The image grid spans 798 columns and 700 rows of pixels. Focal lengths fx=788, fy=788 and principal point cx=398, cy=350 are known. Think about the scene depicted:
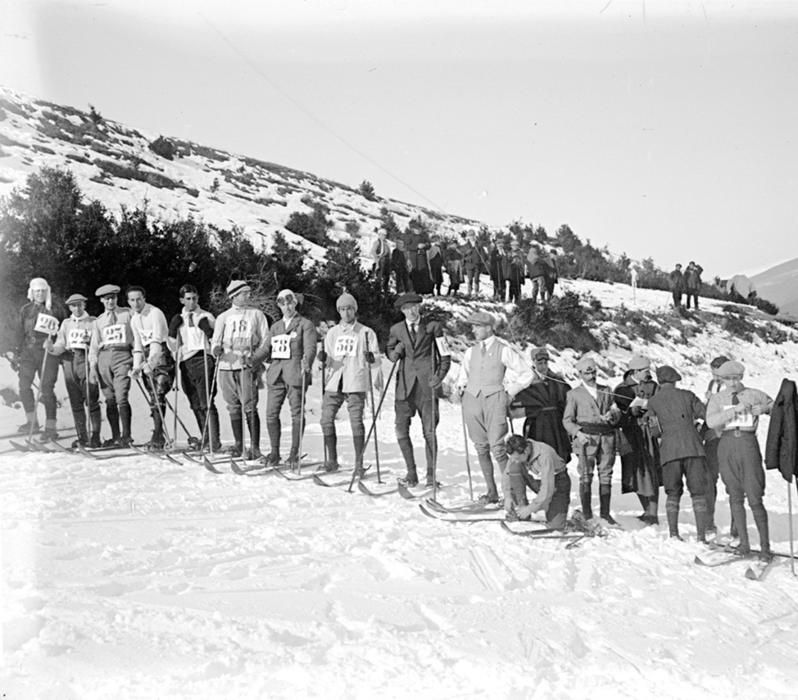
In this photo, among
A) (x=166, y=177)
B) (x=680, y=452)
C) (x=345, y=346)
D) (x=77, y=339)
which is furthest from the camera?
(x=166, y=177)

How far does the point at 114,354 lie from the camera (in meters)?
9.02

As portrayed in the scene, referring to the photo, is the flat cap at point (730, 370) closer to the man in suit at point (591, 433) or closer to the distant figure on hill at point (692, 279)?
the man in suit at point (591, 433)

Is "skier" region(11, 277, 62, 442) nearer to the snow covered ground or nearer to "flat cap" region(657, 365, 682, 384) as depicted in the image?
the snow covered ground

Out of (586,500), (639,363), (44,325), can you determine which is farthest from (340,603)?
(44,325)

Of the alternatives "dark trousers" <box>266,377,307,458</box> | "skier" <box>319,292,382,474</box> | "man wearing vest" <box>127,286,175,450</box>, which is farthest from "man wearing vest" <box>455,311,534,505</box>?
"man wearing vest" <box>127,286,175,450</box>

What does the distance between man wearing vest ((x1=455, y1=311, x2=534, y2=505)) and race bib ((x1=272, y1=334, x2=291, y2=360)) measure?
207cm

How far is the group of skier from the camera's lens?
22.6 ft

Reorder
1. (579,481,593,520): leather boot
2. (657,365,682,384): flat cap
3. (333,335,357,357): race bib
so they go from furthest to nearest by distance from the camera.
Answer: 1. (333,335,357,357): race bib
2. (579,481,593,520): leather boot
3. (657,365,682,384): flat cap

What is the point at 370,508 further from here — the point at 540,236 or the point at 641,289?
the point at 540,236

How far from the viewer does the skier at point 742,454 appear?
6512mm

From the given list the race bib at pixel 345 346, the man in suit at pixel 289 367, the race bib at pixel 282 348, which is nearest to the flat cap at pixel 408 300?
the race bib at pixel 345 346

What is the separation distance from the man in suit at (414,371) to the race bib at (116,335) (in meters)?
3.13

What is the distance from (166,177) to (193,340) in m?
21.1

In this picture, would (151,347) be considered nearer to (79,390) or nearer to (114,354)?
(114,354)
